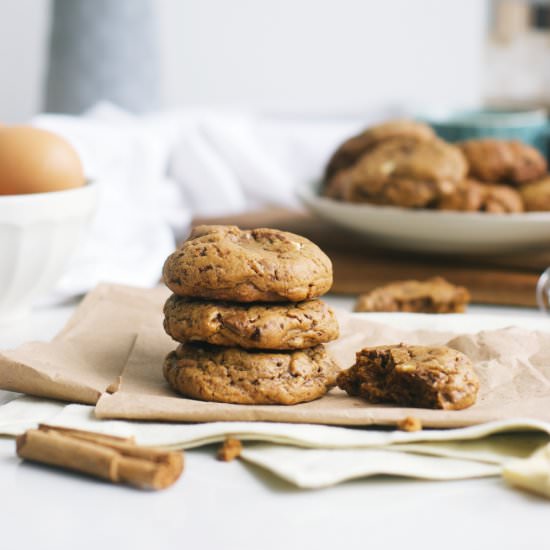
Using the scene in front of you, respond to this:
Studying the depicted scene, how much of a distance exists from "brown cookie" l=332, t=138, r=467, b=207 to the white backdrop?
182 cm

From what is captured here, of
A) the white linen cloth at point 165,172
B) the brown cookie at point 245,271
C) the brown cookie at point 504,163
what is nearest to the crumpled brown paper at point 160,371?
the brown cookie at point 245,271

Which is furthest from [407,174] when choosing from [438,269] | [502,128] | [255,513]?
[255,513]

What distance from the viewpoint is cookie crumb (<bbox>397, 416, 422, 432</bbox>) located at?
835mm

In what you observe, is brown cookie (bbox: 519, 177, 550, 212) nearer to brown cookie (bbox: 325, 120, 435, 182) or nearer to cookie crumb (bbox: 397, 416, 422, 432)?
brown cookie (bbox: 325, 120, 435, 182)

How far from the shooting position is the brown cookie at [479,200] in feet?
5.10

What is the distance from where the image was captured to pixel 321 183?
1.91 m

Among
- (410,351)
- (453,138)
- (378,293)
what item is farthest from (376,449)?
(453,138)

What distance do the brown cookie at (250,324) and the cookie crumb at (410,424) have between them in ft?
0.47

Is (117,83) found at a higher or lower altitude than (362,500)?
higher

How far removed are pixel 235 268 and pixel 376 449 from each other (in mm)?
220

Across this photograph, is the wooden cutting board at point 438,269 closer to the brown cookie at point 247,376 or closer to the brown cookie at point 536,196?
the brown cookie at point 536,196

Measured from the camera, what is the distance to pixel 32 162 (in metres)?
1.25

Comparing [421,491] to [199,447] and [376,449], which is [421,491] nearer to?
[376,449]

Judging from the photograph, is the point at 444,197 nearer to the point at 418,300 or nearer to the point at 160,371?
the point at 418,300
